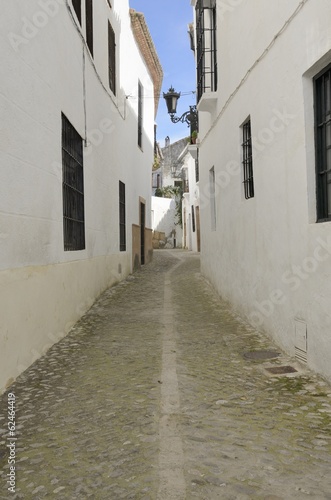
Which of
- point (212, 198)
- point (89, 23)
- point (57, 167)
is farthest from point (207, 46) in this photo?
point (57, 167)

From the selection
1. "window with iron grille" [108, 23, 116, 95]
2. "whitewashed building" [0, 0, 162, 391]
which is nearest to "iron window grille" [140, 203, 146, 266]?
"whitewashed building" [0, 0, 162, 391]

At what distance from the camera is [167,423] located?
3029 millimetres

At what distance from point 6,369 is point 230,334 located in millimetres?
2748

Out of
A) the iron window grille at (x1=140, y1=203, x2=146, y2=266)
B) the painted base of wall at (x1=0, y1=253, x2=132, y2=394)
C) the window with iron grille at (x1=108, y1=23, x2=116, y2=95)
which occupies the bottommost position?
the painted base of wall at (x1=0, y1=253, x2=132, y2=394)

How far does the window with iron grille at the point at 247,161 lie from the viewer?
6324mm

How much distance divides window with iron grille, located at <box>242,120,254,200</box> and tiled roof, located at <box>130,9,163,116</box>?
8106 mm

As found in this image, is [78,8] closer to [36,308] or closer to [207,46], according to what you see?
A: [207,46]

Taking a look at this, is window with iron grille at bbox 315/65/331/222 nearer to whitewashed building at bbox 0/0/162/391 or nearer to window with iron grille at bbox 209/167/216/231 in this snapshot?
whitewashed building at bbox 0/0/162/391

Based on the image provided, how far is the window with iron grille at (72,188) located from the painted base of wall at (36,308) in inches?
14.8

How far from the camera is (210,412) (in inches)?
127

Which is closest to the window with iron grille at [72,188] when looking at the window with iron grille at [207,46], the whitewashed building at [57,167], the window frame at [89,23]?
the whitewashed building at [57,167]

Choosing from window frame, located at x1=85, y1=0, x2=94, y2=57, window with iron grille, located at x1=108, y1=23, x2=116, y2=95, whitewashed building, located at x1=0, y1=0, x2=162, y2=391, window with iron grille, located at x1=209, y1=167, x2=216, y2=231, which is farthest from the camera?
window with iron grille, located at x1=108, y1=23, x2=116, y2=95

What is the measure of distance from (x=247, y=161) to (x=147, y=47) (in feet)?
32.4

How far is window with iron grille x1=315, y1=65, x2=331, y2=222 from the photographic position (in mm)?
3873
